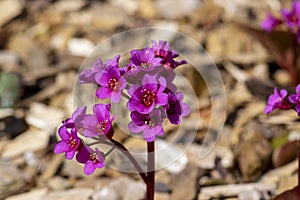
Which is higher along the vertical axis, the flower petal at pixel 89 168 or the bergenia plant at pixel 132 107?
the bergenia plant at pixel 132 107

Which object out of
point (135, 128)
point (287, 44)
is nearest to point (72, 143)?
point (135, 128)

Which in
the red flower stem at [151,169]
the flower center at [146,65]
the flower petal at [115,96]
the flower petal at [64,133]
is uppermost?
the flower center at [146,65]

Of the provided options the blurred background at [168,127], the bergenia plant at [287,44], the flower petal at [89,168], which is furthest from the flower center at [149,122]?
the bergenia plant at [287,44]

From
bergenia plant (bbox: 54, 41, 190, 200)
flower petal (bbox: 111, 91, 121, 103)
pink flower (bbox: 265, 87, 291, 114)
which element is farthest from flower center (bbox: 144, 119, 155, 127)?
pink flower (bbox: 265, 87, 291, 114)

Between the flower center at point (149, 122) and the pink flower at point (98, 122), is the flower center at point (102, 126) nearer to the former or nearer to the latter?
the pink flower at point (98, 122)

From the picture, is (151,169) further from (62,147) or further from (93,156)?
(62,147)

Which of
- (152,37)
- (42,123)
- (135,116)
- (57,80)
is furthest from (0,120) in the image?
(135,116)

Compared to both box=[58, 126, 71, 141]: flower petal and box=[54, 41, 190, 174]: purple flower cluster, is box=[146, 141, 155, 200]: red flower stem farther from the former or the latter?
box=[58, 126, 71, 141]: flower petal
